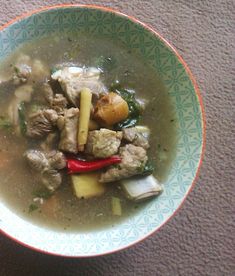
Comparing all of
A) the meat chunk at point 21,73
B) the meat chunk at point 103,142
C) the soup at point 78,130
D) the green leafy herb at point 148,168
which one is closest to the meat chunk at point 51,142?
the soup at point 78,130

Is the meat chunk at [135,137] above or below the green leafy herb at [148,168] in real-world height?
above

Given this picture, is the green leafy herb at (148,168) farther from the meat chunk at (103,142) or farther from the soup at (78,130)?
the meat chunk at (103,142)

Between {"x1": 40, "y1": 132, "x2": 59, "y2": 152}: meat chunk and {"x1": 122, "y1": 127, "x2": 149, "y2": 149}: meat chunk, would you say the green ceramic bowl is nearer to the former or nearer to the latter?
{"x1": 122, "y1": 127, "x2": 149, "y2": 149}: meat chunk

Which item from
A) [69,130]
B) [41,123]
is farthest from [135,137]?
[41,123]

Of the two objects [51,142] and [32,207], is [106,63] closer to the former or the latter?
[51,142]

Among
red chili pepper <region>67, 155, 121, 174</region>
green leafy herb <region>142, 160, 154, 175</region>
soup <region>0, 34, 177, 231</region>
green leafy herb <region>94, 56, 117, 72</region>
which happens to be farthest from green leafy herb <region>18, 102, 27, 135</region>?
green leafy herb <region>142, 160, 154, 175</region>
